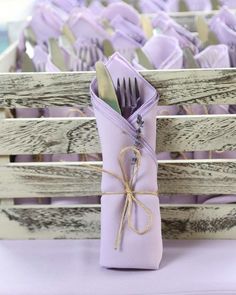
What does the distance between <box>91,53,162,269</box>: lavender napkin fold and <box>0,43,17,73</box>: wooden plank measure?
0.30 m

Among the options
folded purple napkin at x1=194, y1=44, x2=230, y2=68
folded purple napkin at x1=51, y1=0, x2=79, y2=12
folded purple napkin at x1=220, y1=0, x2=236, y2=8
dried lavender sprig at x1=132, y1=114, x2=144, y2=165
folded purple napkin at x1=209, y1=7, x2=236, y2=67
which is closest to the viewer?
dried lavender sprig at x1=132, y1=114, x2=144, y2=165

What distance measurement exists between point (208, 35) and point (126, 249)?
1.64ft

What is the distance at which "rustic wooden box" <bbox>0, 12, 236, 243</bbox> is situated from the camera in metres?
0.72

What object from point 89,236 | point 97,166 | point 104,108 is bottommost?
point 89,236

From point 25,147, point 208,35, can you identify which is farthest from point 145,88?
point 208,35

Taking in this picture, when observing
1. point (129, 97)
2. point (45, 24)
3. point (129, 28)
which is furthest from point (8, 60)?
point (129, 97)

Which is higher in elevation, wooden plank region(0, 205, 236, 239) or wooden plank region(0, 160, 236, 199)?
wooden plank region(0, 160, 236, 199)

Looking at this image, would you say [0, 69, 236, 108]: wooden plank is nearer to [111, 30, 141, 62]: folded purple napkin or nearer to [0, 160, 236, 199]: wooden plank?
[0, 160, 236, 199]: wooden plank

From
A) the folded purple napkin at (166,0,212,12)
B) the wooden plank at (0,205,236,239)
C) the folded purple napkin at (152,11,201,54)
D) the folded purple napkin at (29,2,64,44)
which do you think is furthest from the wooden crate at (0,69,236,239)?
the folded purple napkin at (166,0,212,12)

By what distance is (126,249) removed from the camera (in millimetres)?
695

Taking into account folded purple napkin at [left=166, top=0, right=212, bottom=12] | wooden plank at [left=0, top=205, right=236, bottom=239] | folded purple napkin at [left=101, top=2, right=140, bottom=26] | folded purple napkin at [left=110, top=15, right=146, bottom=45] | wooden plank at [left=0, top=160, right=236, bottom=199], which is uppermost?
folded purple napkin at [left=101, top=2, right=140, bottom=26]

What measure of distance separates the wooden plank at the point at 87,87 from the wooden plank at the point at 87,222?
159 mm

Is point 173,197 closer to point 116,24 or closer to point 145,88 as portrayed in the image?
point 145,88

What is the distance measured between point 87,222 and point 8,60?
0.39 meters
